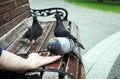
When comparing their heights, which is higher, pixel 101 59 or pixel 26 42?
pixel 26 42

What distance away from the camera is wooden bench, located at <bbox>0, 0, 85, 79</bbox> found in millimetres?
2626

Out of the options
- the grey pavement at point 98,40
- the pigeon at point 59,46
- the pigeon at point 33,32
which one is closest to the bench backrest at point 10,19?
the pigeon at point 33,32

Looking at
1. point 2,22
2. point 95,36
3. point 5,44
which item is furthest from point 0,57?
point 95,36

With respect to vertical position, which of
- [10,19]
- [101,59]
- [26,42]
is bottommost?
[101,59]

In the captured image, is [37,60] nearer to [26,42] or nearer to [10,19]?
[26,42]

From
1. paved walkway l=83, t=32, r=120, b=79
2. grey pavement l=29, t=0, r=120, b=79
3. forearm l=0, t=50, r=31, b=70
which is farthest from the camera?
grey pavement l=29, t=0, r=120, b=79

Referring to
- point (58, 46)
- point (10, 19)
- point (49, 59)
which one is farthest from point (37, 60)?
point (10, 19)

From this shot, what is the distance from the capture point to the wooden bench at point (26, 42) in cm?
263

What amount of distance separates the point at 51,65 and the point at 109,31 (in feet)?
24.7

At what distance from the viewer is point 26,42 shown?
3939mm

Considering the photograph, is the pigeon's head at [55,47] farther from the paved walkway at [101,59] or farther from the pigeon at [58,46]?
the paved walkway at [101,59]

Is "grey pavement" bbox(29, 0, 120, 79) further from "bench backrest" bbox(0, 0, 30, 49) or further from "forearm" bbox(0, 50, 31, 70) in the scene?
"forearm" bbox(0, 50, 31, 70)

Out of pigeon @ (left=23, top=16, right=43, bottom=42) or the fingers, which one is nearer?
the fingers

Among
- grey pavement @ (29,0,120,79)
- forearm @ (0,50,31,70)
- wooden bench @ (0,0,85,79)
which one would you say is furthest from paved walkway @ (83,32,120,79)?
forearm @ (0,50,31,70)
